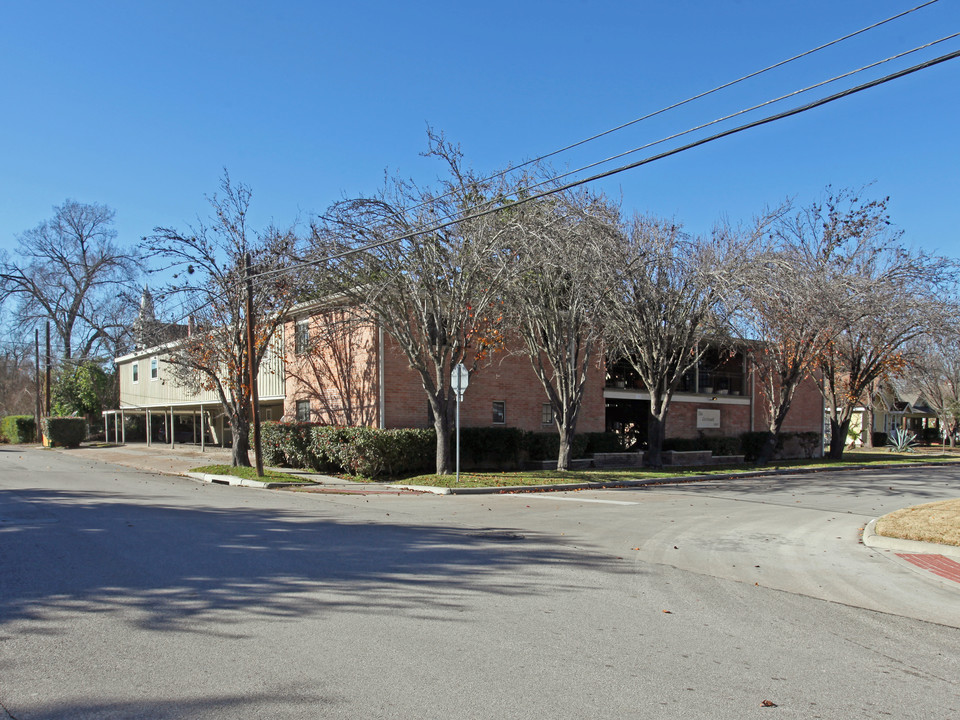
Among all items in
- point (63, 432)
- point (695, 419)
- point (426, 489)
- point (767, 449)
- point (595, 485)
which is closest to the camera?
point (426, 489)

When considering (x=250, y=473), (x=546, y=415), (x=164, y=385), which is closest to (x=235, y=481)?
(x=250, y=473)

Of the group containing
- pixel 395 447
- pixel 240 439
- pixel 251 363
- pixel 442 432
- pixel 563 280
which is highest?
pixel 563 280

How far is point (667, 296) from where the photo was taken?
2278 cm

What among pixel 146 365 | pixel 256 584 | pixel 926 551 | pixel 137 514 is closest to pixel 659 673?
pixel 256 584

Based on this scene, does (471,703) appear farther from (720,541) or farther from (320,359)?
(320,359)

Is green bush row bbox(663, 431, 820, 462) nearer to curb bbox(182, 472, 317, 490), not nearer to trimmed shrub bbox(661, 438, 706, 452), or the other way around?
trimmed shrub bbox(661, 438, 706, 452)

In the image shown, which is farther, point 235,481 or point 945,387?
point 945,387

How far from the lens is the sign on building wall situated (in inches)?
1336

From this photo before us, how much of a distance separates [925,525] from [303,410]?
21.3 metres

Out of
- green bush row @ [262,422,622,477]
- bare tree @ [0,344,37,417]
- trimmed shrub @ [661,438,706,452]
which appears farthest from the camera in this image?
bare tree @ [0,344,37,417]

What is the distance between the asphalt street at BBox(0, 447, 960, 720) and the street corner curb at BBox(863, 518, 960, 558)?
303 mm

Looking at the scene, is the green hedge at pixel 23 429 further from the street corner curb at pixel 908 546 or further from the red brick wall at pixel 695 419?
the street corner curb at pixel 908 546

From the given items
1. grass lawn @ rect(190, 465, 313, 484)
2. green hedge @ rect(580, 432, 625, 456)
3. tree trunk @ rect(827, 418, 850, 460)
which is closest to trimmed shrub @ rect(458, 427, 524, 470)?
green hedge @ rect(580, 432, 625, 456)

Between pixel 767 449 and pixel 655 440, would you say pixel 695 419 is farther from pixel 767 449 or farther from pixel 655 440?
pixel 655 440
